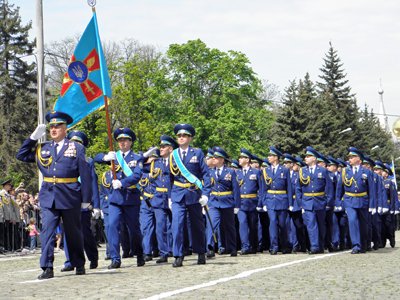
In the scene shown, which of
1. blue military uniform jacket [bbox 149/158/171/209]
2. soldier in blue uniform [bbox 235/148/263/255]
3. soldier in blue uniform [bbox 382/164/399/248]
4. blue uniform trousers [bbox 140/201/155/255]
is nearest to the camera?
blue military uniform jacket [bbox 149/158/171/209]

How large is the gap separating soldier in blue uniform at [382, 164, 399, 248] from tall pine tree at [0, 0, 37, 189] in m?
31.2

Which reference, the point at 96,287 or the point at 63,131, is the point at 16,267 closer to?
the point at 63,131

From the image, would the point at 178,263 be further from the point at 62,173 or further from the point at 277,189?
the point at 277,189

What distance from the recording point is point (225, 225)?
18.4 metres

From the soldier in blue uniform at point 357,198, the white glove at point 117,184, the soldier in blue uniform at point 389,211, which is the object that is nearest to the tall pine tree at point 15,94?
the soldier in blue uniform at point 389,211

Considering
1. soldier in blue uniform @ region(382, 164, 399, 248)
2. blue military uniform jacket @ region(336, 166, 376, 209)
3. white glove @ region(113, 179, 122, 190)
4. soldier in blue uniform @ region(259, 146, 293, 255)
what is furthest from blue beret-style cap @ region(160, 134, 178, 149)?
soldier in blue uniform @ region(382, 164, 399, 248)

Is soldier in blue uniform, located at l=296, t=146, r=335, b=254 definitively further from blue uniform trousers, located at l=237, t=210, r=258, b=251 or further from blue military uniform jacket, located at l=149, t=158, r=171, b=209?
blue military uniform jacket, located at l=149, t=158, r=171, b=209

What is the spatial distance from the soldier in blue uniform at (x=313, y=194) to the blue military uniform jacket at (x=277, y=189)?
240mm

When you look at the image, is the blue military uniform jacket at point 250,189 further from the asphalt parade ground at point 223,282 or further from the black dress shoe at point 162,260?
the asphalt parade ground at point 223,282

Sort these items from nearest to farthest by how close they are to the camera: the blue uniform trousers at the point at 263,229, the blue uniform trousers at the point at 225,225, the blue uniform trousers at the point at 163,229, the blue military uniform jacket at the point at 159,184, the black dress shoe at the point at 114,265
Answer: the black dress shoe at the point at 114,265, the blue uniform trousers at the point at 163,229, the blue military uniform jacket at the point at 159,184, the blue uniform trousers at the point at 225,225, the blue uniform trousers at the point at 263,229

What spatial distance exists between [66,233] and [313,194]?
26.4 feet

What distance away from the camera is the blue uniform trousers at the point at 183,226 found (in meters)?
14.1

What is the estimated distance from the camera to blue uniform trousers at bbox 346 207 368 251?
18.3 m

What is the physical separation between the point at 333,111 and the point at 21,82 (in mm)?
24677
